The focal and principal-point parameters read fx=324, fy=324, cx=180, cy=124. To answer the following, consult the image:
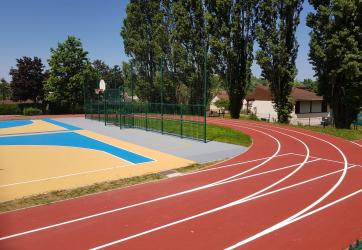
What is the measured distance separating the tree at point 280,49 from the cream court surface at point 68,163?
18.8m

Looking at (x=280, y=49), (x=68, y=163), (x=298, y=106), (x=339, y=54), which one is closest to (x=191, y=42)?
(x=280, y=49)

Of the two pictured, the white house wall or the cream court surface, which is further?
the white house wall

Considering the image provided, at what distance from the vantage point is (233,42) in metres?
37.2

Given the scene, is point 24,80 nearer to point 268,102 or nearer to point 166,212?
point 268,102

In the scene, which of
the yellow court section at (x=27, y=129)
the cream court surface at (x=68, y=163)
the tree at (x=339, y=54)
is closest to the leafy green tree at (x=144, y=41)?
the yellow court section at (x=27, y=129)

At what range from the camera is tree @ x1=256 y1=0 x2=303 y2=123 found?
3216 cm

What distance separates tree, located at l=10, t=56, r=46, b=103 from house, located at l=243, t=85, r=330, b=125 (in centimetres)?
3487

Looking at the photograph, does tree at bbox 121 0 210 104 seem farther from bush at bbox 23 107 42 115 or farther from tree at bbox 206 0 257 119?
bush at bbox 23 107 42 115

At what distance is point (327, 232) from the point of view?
24.7 feet

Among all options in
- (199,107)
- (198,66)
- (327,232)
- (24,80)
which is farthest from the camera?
(24,80)

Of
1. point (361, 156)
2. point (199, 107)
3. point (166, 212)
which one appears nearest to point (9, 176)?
point (166, 212)

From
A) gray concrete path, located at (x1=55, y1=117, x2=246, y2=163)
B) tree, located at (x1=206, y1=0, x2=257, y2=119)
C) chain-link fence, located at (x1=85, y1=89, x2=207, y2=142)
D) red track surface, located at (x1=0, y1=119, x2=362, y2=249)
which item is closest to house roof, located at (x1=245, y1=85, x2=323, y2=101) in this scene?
tree, located at (x1=206, y1=0, x2=257, y2=119)

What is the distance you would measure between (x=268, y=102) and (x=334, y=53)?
20.7 meters

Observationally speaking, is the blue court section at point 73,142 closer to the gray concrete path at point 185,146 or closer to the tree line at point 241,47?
the gray concrete path at point 185,146
